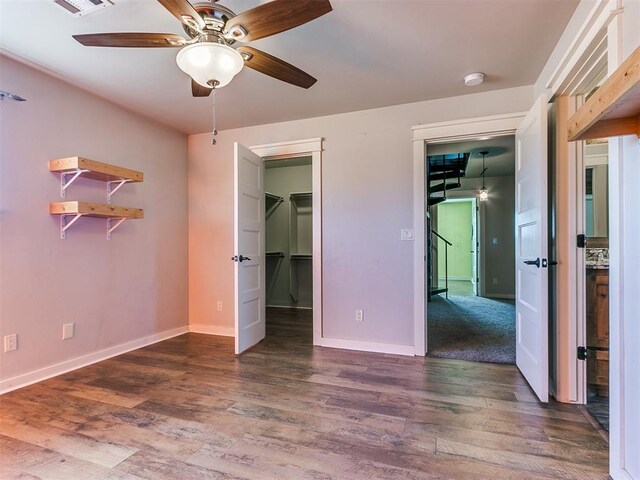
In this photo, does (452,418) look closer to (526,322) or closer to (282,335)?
(526,322)

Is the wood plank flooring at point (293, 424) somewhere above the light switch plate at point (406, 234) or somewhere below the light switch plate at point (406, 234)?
below

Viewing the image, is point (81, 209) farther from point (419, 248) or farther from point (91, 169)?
point (419, 248)

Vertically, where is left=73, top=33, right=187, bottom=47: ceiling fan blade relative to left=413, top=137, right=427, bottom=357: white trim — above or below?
above

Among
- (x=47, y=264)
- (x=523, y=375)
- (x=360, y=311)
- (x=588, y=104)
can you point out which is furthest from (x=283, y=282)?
(x=588, y=104)

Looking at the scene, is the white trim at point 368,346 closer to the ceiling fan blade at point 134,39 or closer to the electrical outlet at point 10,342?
the electrical outlet at point 10,342

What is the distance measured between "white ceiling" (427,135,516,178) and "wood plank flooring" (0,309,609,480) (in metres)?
2.42

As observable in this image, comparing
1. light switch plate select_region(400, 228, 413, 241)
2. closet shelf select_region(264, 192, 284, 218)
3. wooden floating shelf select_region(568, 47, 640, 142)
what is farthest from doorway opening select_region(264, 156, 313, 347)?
wooden floating shelf select_region(568, 47, 640, 142)

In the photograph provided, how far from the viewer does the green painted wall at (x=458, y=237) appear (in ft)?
30.1

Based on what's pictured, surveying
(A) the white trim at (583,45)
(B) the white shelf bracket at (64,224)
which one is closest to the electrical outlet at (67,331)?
(B) the white shelf bracket at (64,224)

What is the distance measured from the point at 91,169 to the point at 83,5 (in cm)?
115

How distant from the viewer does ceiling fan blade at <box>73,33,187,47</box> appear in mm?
1471

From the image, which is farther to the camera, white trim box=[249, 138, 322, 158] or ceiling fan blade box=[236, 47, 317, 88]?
white trim box=[249, 138, 322, 158]

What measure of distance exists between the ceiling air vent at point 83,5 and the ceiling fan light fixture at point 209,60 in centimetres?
65

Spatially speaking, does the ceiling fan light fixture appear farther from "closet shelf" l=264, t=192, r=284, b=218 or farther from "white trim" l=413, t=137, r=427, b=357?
"closet shelf" l=264, t=192, r=284, b=218
